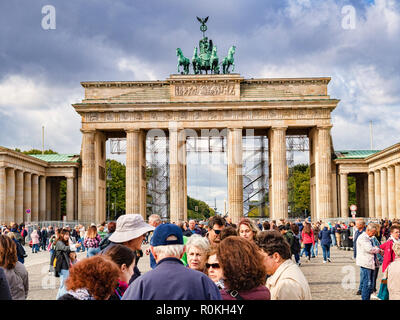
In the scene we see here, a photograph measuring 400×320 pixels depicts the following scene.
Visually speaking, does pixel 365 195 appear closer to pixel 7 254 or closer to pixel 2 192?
pixel 2 192

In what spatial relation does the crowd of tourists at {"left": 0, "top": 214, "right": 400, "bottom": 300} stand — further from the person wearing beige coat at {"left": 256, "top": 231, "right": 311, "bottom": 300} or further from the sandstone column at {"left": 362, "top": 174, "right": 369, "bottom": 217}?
the sandstone column at {"left": 362, "top": 174, "right": 369, "bottom": 217}

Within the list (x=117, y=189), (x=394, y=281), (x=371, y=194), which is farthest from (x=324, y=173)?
(x=117, y=189)

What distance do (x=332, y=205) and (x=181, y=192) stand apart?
15.6 m

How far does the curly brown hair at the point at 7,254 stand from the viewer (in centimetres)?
711

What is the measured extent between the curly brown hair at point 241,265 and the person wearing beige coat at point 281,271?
0.38 metres

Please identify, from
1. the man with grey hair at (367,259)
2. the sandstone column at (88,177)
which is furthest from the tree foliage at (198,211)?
the man with grey hair at (367,259)

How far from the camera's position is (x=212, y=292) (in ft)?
15.1

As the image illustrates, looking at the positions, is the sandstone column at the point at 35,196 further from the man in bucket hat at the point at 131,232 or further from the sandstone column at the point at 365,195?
the man in bucket hat at the point at 131,232

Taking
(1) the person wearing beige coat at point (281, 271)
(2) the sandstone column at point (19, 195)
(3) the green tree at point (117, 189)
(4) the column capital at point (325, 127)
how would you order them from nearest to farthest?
1. (1) the person wearing beige coat at point (281, 271)
2. (2) the sandstone column at point (19, 195)
3. (4) the column capital at point (325, 127)
4. (3) the green tree at point (117, 189)

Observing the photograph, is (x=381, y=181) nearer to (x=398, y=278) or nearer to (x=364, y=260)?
(x=364, y=260)

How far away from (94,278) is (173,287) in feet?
2.24

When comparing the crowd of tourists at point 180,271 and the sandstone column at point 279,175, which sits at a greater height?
the sandstone column at point 279,175

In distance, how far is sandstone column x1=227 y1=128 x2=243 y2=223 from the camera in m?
57.0

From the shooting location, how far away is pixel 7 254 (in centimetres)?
716
